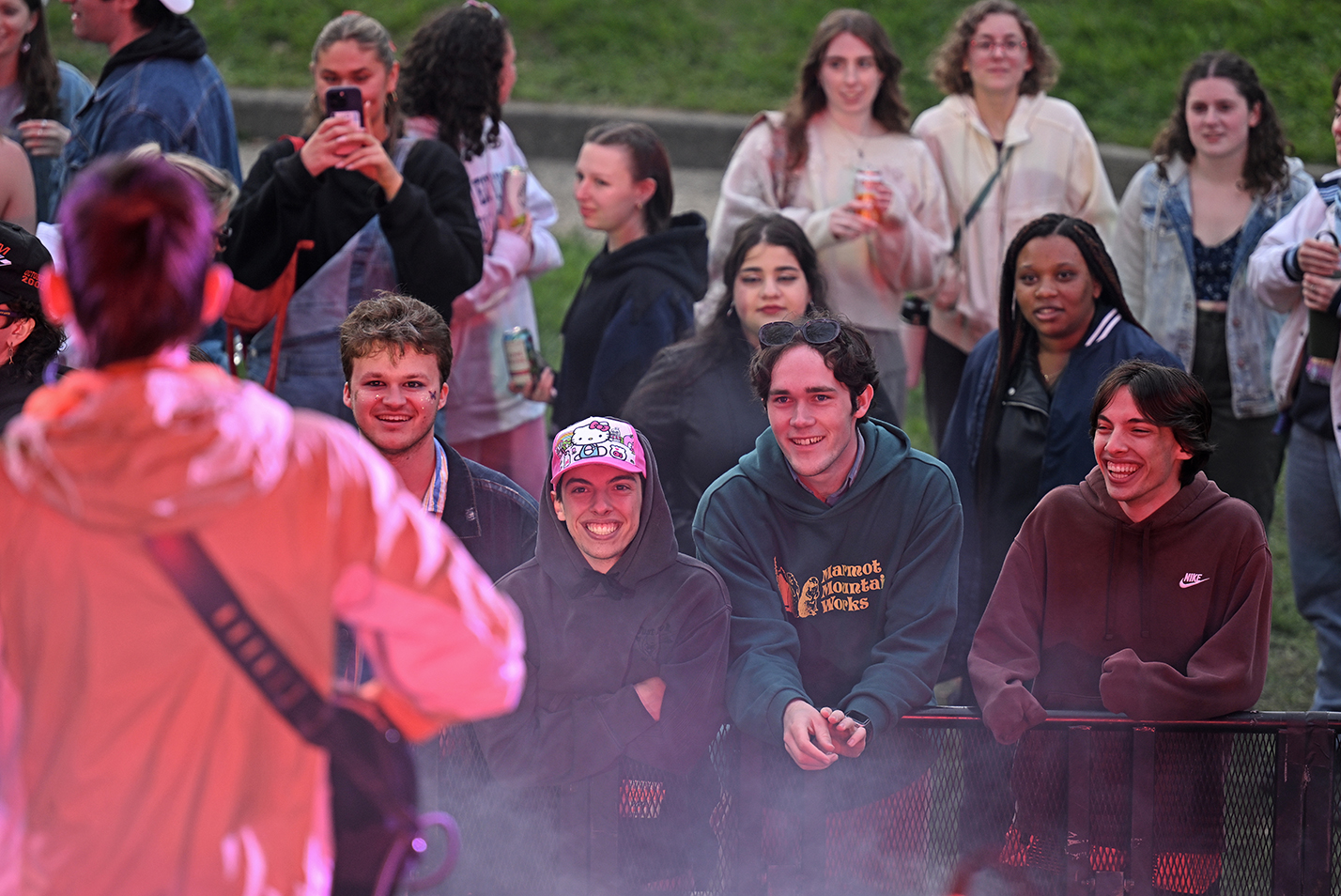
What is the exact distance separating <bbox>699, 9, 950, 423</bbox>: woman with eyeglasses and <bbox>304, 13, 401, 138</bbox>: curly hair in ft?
4.50

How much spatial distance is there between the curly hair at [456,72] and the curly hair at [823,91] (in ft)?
3.83

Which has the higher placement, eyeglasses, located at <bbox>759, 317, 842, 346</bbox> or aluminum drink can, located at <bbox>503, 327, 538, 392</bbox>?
eyeglasses, located at <bbox>759, 317, 842, 346</bbox>

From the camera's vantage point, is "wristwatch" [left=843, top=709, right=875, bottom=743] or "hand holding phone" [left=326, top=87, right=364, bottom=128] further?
"hand holding phone" [left=326, top=87, right=364, bottom=128]

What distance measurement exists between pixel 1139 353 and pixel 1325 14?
7.16 metres

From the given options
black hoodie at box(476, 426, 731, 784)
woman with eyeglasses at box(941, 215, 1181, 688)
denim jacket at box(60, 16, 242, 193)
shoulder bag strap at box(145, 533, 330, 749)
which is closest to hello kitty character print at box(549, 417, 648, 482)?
black hoodie at box(476, 426, 731, 784)

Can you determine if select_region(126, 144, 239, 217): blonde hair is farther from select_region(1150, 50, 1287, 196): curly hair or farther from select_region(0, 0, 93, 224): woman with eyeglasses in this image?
select_region(1150, 50, 1287, 196): curly hair

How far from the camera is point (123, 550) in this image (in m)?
1.69

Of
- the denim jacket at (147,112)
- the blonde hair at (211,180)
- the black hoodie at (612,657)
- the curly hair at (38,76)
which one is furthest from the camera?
the curly hair at (38,76)

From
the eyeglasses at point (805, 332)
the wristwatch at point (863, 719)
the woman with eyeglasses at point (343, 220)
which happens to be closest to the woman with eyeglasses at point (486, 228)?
the woman with eyeglasses at point (343, 220)

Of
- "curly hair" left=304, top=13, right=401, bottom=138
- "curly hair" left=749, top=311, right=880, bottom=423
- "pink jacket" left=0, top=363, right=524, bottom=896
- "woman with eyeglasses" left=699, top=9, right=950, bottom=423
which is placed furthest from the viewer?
"woman with eyeglasses" left=699, top=9, right=950, bottom=423

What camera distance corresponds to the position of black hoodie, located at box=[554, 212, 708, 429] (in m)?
4.70

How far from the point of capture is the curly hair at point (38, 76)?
4965mm

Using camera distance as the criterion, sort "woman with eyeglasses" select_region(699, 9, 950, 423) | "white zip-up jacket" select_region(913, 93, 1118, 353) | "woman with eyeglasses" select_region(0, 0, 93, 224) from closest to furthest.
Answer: "woman with eyeglasses" select_region(0, 0, 93, 224) → "woman with eyeglasses" select_region(699, 9, 950, 423) → "white zip-up jacket" select_region(913, 93, 1118, 353)

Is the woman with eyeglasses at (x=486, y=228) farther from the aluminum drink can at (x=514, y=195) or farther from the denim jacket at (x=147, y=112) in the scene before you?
the denim jacket at (x=147, y=112)
